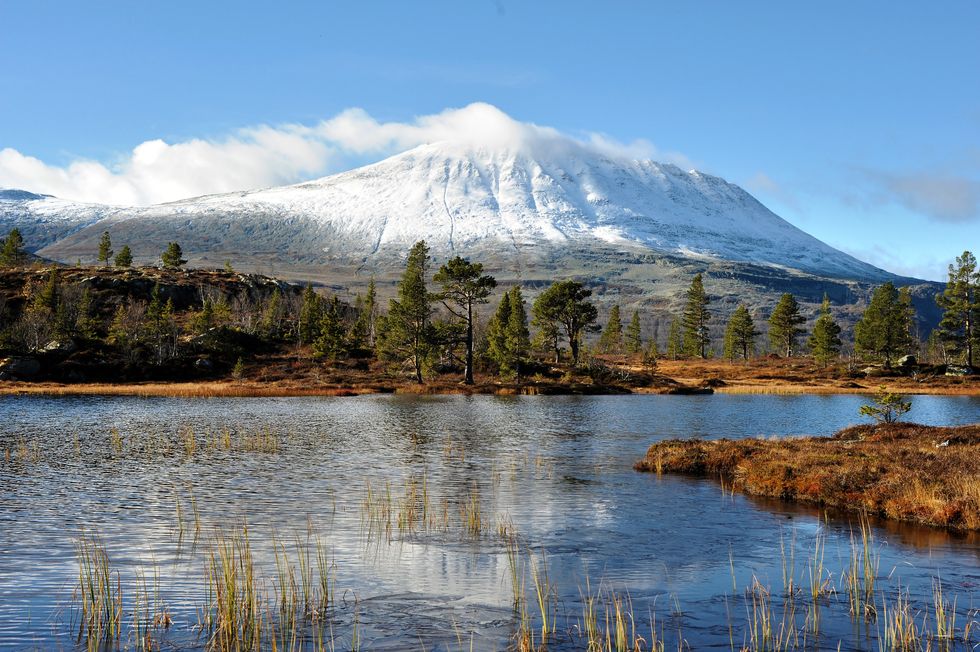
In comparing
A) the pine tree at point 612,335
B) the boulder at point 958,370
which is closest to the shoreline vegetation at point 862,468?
the boulder at point 958,370

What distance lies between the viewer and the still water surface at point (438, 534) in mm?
12742

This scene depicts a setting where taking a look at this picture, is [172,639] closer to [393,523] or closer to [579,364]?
[393,523]

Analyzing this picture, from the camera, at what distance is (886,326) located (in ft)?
381

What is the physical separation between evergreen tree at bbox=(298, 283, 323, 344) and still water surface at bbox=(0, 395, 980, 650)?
68.4m

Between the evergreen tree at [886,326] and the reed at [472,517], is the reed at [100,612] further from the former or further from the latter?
the evergreen tree at [886,326]

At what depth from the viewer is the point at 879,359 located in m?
120

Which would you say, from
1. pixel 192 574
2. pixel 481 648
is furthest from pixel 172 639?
pixel 481 648

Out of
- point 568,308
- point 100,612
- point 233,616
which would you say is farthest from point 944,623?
point 568,308

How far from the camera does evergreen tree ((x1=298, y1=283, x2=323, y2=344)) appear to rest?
110 metres

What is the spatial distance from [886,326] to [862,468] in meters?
104

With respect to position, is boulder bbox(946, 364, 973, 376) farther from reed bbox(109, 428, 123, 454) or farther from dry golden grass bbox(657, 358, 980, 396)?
reed bbox(109, 428, 123, 454)

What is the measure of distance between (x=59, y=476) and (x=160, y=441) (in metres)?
10.3

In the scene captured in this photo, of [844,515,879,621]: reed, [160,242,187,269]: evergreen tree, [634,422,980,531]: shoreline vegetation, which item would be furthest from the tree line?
[844,515,879,621]: reed

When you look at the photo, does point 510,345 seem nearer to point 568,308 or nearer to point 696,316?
point 568,308
